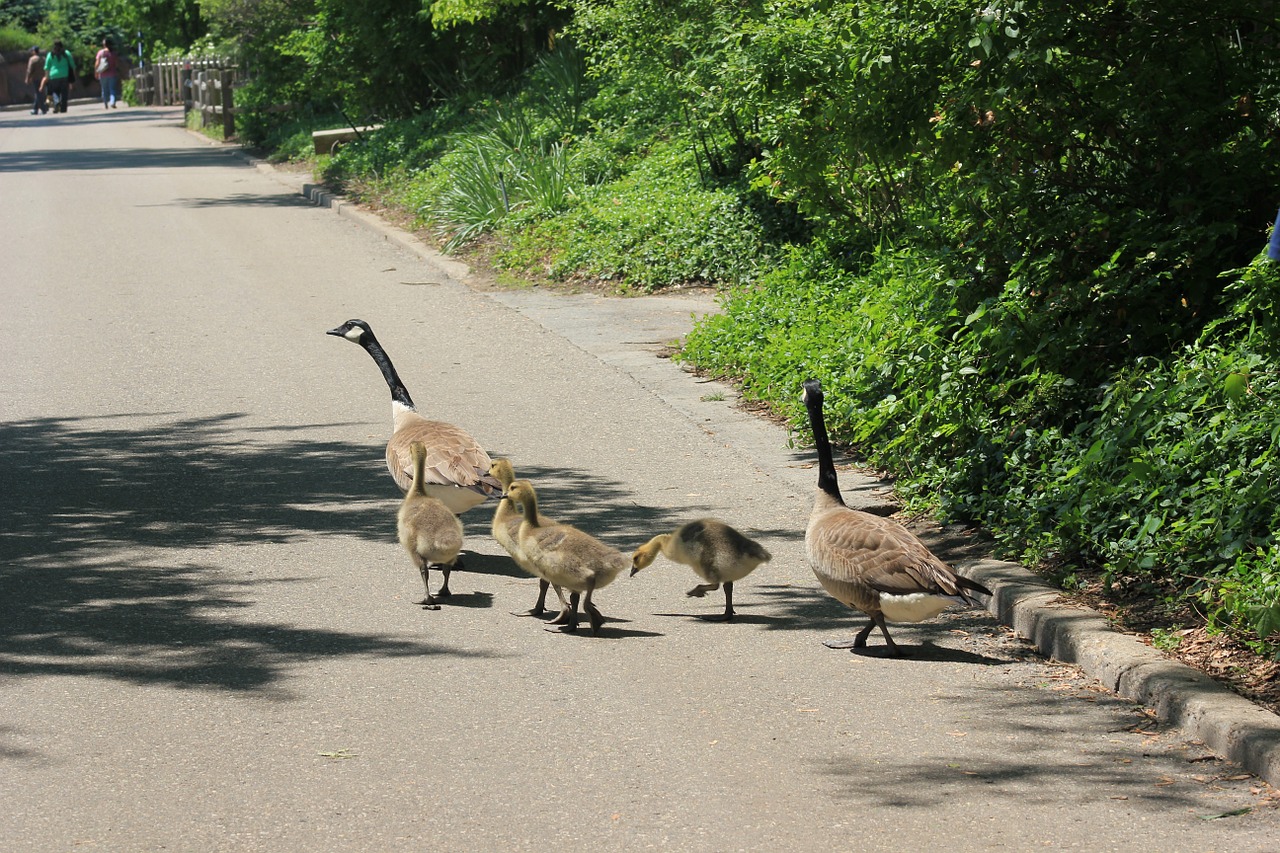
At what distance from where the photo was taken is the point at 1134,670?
5.93 metres

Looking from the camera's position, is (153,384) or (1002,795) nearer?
(1002,795)

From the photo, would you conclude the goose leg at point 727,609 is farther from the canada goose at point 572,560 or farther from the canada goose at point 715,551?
the canada goose at point 572,560

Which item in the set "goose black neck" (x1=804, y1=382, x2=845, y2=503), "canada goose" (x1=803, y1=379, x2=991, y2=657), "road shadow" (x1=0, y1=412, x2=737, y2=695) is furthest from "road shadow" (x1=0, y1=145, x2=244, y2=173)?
"canada goose" (x1=803, y1=379, x2=991, y2=657)

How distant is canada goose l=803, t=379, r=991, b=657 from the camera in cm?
615

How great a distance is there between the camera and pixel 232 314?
15844 mm

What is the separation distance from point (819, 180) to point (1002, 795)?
331 inches

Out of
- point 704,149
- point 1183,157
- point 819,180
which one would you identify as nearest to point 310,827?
point 1183,157

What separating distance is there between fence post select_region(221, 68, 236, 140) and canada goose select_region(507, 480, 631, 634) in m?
37.6

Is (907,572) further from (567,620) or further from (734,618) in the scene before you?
(567,620)

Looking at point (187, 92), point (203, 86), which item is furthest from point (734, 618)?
point (187, 92)

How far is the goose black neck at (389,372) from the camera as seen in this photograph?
8.80 m

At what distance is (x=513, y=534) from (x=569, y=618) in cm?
52

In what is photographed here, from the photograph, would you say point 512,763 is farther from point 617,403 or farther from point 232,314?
point 232,314

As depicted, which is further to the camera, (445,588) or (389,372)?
(389,372)
